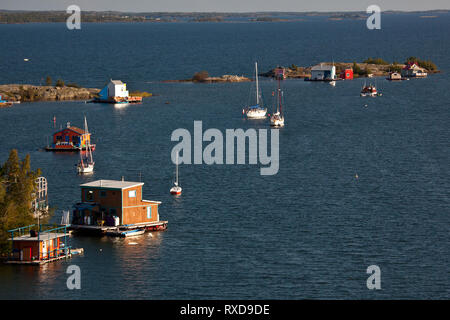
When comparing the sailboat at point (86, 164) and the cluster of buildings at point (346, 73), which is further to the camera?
the cluster of buildings at point (346, 73)

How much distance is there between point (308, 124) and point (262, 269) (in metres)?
67.8

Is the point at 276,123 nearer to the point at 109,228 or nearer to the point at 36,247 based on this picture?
the point at 109,228

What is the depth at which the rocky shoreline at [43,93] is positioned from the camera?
150m

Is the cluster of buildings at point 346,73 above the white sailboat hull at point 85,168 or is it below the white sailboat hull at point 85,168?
above

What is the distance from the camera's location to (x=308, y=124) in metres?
123

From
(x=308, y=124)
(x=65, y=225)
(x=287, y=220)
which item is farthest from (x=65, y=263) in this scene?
(x=308, y=124)

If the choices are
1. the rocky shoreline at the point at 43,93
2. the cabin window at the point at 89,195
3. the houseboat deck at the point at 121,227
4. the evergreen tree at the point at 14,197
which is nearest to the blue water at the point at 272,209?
the houseboat deck at the point at 121,227

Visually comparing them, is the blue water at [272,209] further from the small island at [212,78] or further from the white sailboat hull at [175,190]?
the small island at [212,78]

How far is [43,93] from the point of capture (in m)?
153

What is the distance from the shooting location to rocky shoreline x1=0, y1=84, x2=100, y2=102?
149875 millimetres

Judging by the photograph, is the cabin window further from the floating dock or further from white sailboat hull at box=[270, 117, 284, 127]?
white sailboat hull at box=[270, 117, 284, 127]

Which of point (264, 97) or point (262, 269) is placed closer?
point (262, 269)

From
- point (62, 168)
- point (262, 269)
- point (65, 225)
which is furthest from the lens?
point (62, 168)
